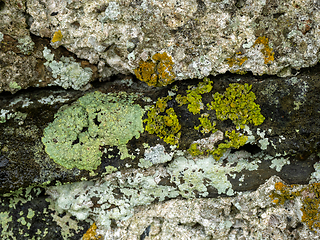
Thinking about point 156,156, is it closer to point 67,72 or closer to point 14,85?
point 67,72

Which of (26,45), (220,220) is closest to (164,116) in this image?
(220,220)

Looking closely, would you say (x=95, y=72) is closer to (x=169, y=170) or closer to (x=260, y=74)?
(x=169, y=170)

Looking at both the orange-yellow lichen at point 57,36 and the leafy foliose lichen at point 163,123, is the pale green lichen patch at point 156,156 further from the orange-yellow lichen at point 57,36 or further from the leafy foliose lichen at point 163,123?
the orange-yellow lichen at point 57,36

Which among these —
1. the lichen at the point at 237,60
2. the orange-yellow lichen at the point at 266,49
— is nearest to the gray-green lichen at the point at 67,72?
the lichen at the point at 237,60

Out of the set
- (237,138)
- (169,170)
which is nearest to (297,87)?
(237,138)

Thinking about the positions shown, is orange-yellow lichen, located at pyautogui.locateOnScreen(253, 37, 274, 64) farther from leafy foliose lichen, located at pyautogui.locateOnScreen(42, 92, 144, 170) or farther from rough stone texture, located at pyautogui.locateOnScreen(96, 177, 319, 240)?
leafy foliose lichen, located at pyautogui.locateOnScreen(42, 92, 144, 170)

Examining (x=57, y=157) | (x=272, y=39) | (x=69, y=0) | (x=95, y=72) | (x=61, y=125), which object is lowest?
(x=57, y=157)
